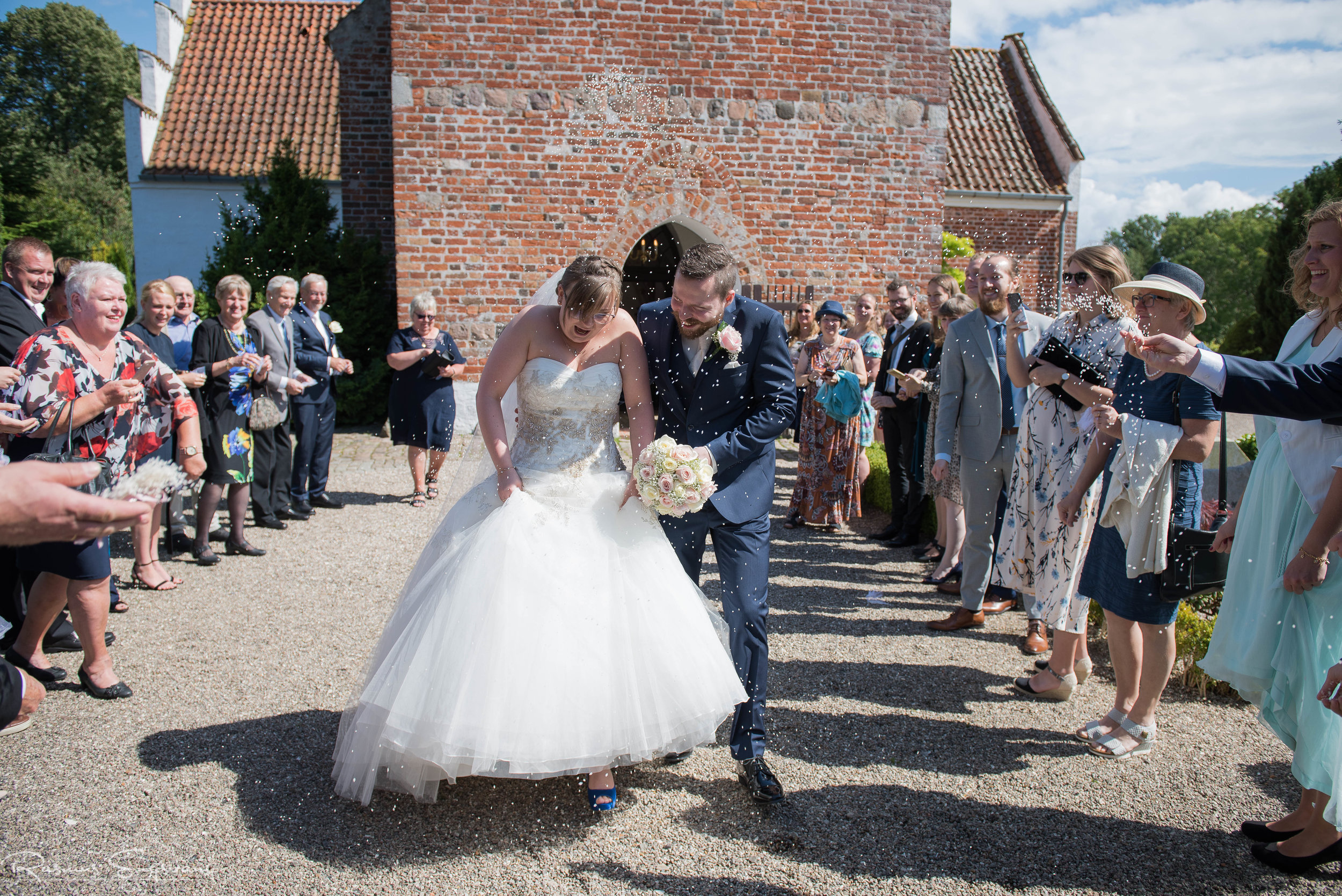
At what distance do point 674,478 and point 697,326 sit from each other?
646 mm

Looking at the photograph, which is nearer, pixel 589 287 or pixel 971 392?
pixel 589 287

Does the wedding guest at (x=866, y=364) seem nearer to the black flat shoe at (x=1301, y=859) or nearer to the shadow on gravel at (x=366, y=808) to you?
the shadow on gravel at (x=366, y=808)

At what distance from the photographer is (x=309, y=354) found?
7781 millimetres

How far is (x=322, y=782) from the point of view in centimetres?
337

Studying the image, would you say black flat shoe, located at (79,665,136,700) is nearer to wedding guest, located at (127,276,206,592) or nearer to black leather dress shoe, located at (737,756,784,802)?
wedding guest, located at (127,276,206,592)

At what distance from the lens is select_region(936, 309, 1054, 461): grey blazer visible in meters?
5.05

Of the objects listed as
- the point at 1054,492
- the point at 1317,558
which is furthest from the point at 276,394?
the point at 1317,558

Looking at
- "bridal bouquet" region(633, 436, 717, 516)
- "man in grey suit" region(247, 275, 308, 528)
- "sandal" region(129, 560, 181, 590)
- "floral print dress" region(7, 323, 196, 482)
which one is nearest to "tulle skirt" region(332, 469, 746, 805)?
"bridal bouquet" region(633, 436, 717, 516)

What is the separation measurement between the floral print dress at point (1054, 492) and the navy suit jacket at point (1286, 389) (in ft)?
4.46

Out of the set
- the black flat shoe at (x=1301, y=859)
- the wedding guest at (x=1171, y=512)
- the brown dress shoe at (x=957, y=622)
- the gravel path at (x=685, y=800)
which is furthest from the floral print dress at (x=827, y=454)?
the black flat shoe at (x=1301, y=859)

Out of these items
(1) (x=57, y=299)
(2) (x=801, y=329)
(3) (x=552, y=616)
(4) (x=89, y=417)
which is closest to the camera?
(3) (x=552, y=616)

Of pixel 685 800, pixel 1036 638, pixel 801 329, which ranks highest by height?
pixel 801 329

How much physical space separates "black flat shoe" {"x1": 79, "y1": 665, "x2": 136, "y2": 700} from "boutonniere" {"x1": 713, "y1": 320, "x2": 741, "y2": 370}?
→ 3.47 m

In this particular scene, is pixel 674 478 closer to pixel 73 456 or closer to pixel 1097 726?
pixel 1097 726
